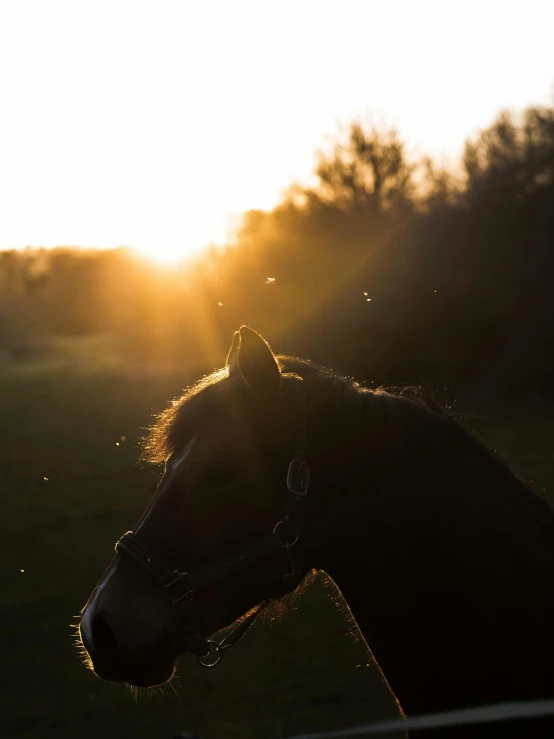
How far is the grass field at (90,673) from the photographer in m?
5.52

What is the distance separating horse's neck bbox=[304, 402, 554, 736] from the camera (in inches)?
89.9

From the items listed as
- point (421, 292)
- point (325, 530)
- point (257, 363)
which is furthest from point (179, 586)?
point (421, 292)

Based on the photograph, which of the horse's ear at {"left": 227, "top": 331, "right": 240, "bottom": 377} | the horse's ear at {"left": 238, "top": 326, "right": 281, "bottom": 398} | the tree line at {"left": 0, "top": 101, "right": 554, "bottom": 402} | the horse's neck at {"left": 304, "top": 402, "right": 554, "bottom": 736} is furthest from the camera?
the tree line at {"left": 0, "top": 101, "right": 554, "bottom": 402}

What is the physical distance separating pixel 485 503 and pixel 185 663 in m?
4.96

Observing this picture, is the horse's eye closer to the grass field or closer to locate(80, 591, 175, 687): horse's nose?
the grass field

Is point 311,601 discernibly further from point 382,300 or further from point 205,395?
point 382,300

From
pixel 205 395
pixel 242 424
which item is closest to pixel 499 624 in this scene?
pixel 242 424

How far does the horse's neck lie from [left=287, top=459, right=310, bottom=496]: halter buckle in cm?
6

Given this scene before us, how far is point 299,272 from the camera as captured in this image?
977 inches

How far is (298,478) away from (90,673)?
4.66 metres

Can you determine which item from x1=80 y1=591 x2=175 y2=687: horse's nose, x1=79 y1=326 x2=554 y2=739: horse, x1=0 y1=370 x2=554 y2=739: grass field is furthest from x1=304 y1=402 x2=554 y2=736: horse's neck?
x1=80 y1=591 x2=175 y2=687: horse's nose

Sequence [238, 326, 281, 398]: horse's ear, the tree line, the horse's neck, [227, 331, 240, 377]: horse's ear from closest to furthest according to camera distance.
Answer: the horse's neck, [238, 326, 281, 398]: horse's ear, [227, 331, 240, 377]: horse's ear, the tree line

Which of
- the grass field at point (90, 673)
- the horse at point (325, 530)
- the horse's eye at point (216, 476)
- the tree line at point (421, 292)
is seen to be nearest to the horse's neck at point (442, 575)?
the horse at point (325, 530)

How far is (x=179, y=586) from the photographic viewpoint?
252cm
